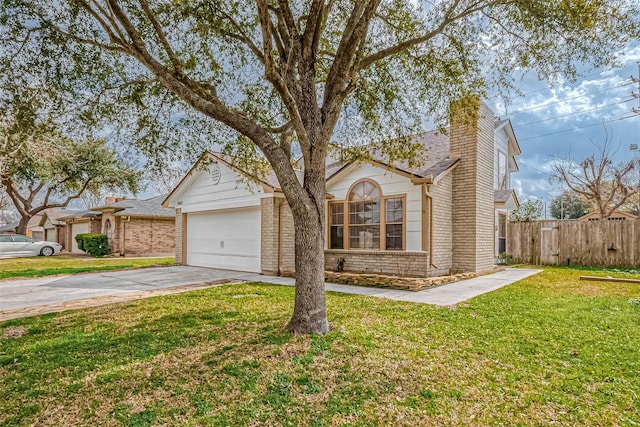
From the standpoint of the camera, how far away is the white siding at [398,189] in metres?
9.70

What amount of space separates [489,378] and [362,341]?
1.49 metres

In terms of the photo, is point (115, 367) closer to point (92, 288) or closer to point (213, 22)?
point (213, 22)

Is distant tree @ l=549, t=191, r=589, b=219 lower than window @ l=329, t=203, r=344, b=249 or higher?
higher

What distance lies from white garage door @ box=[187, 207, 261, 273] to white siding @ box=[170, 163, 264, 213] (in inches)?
13.6

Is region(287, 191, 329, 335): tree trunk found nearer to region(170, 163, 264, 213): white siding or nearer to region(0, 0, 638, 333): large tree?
region(0, 0, 638, 333): large tree

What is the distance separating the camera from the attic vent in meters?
13.0

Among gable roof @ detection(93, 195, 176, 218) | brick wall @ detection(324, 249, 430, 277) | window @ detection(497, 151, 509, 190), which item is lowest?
brick wall @ detection(324, 249, 430, 277)

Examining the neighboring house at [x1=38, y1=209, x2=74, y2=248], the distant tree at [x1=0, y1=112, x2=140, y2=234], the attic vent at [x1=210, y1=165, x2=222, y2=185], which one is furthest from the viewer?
the neighboring house at [x1=38, y1=209, x2=74, y2=248]

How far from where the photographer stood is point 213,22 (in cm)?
595

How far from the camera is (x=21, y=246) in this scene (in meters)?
21.1

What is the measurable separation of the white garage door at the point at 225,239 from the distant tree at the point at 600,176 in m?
20.9

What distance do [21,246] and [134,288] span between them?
1801 cm

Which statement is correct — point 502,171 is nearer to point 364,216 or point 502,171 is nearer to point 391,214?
point 391,214

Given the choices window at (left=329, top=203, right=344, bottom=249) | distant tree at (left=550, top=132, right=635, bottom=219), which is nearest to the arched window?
window at (left=329, top=203, right=344, bottom=249)
